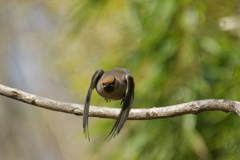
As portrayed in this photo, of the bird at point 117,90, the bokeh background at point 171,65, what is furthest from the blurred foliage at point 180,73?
the bird at point 117,90

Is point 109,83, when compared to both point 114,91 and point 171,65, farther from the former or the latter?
point 171,65

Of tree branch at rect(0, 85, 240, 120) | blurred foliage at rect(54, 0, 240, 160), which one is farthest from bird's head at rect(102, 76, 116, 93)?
blurred foliage at rect(54, 0, 240, 160)

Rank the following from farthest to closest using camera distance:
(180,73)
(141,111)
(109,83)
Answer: (180,73)
(141,111)
(109,83)

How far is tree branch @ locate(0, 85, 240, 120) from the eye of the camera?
143 centimetres

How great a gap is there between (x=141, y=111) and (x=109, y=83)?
31 centimetres

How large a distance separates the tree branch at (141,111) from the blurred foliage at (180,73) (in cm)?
103

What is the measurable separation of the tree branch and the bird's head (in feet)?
0.73

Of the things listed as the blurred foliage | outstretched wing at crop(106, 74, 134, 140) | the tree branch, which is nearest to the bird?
outstretched wing at crop(106, 74, 134, 140)

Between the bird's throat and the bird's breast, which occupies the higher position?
the bird's throat

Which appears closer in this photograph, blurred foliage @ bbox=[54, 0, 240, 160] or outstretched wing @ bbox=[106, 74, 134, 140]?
outstretched wing @ bbox=[106, 74, 134, 140]

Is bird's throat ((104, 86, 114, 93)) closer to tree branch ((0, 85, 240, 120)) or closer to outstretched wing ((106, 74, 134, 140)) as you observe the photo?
outstretched wing ((106, 74, 134, 140))

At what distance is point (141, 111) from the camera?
157cm

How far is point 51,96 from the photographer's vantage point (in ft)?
18.1

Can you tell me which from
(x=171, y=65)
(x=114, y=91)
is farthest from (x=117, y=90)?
(x=171, y=65)
